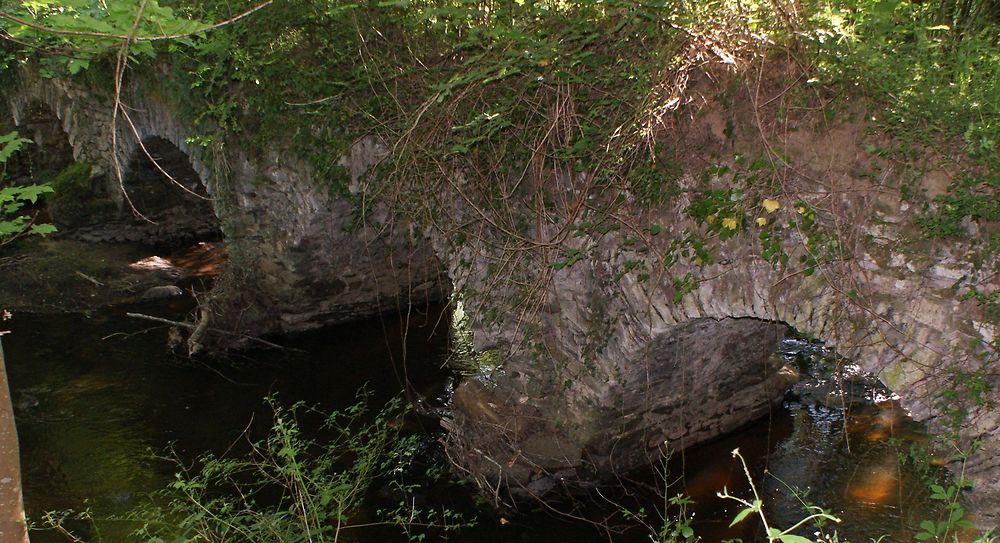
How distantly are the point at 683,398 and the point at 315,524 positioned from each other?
2748 millimetres

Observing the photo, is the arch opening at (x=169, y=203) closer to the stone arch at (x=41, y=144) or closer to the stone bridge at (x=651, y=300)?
the stone bridge at (x=651, y=300)

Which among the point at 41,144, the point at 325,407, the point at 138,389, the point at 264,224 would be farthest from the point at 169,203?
the point at 325,407

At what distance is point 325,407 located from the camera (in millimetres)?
6770

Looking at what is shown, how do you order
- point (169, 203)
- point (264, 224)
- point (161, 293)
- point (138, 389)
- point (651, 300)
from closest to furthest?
point (651, 300) → point (138, 389) → point (264, 224) → point (161, 293) → point (169, 203)

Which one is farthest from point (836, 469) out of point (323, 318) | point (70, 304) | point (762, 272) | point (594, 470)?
point (70, 304)

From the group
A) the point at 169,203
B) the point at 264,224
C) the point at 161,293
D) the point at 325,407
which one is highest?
the point at 264,224

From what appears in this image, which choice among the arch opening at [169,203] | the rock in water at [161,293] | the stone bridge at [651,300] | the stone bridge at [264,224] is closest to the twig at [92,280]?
the rock in water at [161,293]

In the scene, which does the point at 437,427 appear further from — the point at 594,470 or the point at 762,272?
the point at 762,272

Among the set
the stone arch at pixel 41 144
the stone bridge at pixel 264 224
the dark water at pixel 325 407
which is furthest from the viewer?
the stone arch at pixel 41 144

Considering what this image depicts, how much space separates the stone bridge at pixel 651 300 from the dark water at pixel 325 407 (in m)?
0.28

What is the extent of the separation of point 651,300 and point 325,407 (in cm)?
354

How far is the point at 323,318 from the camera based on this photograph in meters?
8.13

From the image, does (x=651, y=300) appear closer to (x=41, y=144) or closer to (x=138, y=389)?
(x=138, y=389)

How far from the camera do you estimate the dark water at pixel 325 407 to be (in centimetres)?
507
